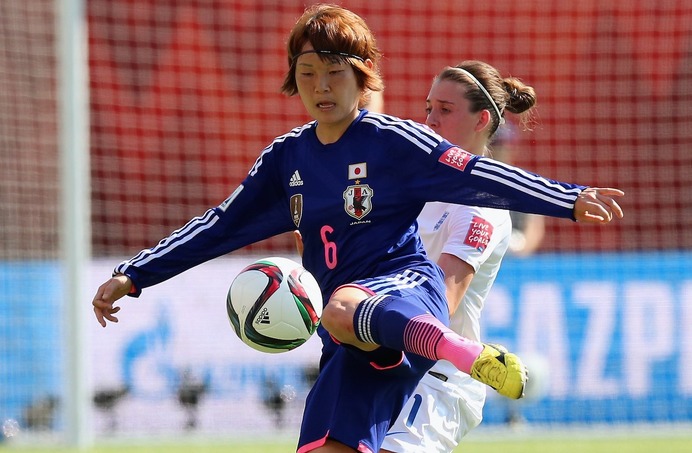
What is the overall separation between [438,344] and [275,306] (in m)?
0.61

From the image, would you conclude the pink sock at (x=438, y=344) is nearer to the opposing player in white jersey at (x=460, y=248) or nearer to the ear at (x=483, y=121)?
the opposing player in white jersey at (x=460, y=248)

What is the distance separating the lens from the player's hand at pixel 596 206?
3861 millimetres

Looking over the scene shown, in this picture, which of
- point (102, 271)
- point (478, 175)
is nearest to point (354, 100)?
point (478, 175)

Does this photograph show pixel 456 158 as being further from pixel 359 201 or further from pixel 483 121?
→ pixel 483 121

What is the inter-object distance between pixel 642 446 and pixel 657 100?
4.39 m

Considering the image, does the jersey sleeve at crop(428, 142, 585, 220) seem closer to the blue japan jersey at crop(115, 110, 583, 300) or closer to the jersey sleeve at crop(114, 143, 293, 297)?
the blue japan jersey at crop(115, 110, 583, 300)

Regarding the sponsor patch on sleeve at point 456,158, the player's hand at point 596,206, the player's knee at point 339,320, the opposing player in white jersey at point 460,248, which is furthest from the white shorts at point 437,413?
the player's hand at point 596,206

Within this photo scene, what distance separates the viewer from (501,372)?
142 inches

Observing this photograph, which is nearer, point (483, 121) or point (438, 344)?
point (438, 344)

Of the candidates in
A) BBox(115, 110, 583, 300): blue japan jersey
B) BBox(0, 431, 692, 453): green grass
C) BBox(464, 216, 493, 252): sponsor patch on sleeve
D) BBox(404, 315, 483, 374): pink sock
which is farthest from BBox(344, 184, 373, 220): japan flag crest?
BBox(0, 431, 692, 453): green grass

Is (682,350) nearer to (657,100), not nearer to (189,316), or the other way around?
(657,100)

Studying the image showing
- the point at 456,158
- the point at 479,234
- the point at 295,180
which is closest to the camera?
the point at 456,158

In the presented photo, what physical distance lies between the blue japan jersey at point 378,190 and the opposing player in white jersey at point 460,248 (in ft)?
1.29

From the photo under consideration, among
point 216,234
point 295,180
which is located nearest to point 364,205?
point 295,180
